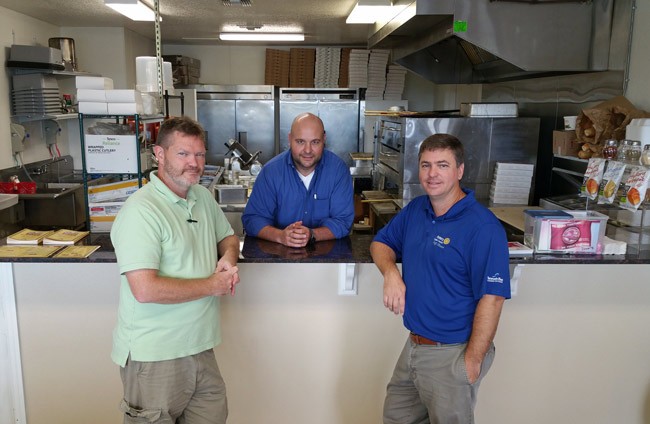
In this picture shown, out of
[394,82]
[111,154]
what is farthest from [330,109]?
[111,154]

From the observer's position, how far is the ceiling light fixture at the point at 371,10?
4.18m

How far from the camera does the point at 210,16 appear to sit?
5742mm

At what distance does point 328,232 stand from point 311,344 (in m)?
0.54

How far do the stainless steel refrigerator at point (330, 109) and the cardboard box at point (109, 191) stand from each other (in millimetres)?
5189

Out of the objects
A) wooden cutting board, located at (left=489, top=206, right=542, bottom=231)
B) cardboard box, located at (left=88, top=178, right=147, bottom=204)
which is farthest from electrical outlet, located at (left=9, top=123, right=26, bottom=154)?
wooden cutting board, located at (left=489, top=206, right=542, bottom=231)

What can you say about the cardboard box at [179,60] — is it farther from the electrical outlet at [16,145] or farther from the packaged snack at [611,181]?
the packaged snack at [611,181]

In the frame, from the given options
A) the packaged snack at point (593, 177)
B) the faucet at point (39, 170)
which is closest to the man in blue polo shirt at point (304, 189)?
the packaged snack at point (593, 177)

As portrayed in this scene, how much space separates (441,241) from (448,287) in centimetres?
16

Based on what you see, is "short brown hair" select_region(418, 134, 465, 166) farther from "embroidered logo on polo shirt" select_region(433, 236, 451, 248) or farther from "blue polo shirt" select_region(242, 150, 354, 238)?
"blue polo shirt" select_region(242, 150, 354, 238)

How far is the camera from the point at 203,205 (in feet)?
7.00

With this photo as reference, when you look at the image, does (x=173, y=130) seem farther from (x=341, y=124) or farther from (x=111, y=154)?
(x=341, y=124)

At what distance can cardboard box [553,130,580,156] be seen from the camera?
3002mm

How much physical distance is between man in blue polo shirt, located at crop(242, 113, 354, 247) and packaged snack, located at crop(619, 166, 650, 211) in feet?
3.96

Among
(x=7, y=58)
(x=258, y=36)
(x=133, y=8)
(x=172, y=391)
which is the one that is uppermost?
(x=258, y=36)
